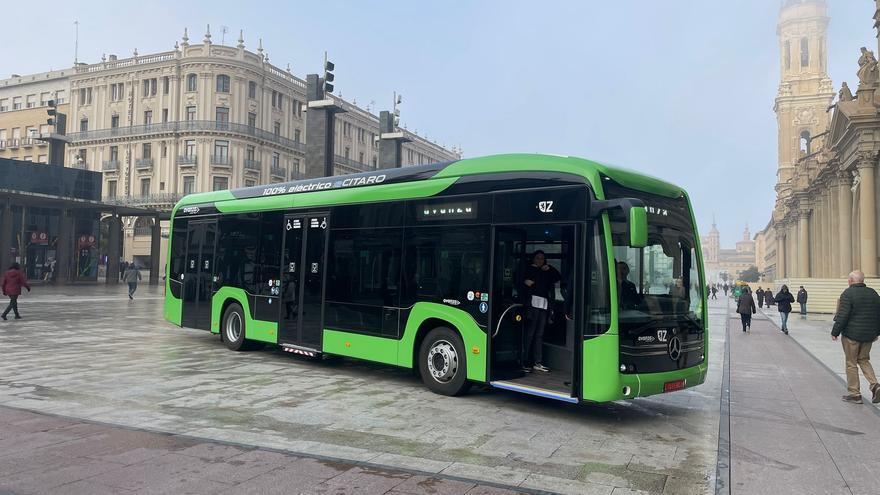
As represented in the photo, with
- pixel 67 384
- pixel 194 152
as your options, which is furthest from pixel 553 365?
pixel 194 152

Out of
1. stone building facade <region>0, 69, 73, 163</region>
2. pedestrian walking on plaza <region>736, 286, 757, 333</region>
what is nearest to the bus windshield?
pedestrian walking on plaza <region>736, 286, 757, 333</region>

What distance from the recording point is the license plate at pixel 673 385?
7.11m

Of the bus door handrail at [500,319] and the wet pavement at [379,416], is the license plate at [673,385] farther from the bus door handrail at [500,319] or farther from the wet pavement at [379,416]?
the bus door handrail at [500,319]

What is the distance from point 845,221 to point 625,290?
1330 inches

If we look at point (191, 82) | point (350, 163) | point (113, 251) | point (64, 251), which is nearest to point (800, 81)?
point (350, 163)

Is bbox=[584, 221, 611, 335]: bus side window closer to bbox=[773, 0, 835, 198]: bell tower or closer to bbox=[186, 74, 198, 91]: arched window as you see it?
bbox=[186, 74, 198, 91]: arched window

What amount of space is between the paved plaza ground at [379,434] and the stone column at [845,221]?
27.2 m

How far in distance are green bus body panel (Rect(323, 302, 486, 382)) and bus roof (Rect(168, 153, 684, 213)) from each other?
180 centimetres

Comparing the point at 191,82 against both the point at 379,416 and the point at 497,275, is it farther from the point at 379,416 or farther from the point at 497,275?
the point at 379,416

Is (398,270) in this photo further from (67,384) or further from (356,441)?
(67,384)

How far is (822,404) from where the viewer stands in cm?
873

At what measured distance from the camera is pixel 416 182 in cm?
905

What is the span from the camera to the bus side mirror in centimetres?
631

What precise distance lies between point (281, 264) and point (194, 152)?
49735mm
